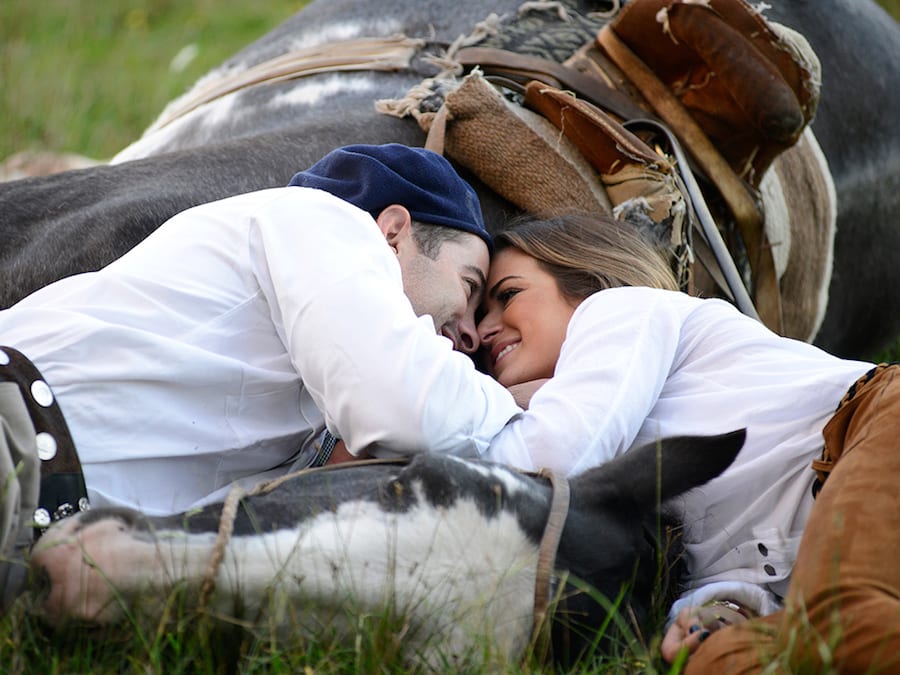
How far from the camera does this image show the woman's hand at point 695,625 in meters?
1.72

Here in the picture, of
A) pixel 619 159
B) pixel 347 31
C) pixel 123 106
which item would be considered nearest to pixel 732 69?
pixel 619 159

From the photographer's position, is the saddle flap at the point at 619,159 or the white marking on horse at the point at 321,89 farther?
the white marking on horse at the point at 321,89

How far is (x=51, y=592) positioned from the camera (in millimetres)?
1591

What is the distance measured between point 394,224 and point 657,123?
106cm

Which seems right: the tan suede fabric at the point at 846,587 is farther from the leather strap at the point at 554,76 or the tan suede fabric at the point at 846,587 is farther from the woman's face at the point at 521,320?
the leather strap at the point at 554,76

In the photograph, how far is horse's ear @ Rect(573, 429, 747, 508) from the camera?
1.79 meters

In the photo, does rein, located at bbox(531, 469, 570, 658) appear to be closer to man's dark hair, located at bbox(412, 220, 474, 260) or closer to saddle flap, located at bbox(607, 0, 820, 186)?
man's dark hair, located at bbox(412, 220, 474, 260)

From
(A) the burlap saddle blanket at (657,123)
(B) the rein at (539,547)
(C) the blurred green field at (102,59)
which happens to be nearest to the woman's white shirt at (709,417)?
(B) the rein at (539,547)

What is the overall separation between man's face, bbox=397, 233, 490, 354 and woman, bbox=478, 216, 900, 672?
47 mm

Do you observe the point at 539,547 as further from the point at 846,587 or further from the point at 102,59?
the point at 102,59

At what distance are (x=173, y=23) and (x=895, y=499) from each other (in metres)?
7.70

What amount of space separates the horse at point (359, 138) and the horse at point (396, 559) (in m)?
1.17

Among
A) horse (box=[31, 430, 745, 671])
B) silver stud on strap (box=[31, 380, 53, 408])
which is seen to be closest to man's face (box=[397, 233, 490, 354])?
horse (box=[31, 430, 745, 671])

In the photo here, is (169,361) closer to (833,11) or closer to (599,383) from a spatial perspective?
(599,383)
